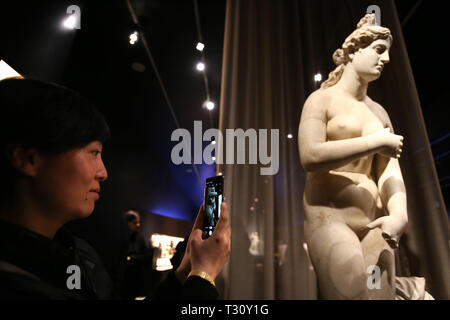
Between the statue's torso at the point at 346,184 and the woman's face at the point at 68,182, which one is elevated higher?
the statue's torso at the point at 346,184

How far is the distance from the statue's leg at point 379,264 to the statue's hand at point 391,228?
0.10 meters

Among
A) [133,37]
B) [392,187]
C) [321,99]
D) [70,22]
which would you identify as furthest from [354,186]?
[133,37]

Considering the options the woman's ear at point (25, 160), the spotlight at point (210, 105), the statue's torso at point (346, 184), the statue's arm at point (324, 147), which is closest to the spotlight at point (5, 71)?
the woman's ear at point (25, 160)

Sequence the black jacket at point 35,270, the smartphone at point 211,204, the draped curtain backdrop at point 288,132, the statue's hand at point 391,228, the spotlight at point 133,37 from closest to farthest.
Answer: the black jacket at point 35,270 → the smartphone at point 211,204 → the statue's hand at point 391,228 → the draped curtain backdrop at point 288,132 → the spotlight at point 133,37

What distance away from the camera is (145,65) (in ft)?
8.50

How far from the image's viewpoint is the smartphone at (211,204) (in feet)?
2.39

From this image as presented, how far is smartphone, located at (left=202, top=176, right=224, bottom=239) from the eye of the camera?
728mm

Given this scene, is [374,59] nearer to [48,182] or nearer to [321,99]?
[321,99]

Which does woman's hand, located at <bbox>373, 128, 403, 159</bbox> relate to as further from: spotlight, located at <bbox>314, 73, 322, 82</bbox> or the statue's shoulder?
spotlight, located at <bbox>314, 73, 322, 82</bbox>

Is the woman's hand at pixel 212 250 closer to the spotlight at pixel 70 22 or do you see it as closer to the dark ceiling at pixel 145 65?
the dark ceiling at pixel 145 65

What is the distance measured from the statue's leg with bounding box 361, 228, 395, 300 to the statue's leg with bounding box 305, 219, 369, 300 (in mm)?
62

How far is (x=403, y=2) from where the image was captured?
74.9 inches

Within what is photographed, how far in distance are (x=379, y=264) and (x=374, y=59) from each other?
90cm

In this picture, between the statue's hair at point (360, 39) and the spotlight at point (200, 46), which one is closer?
the statue's hair at point (360, 39)
